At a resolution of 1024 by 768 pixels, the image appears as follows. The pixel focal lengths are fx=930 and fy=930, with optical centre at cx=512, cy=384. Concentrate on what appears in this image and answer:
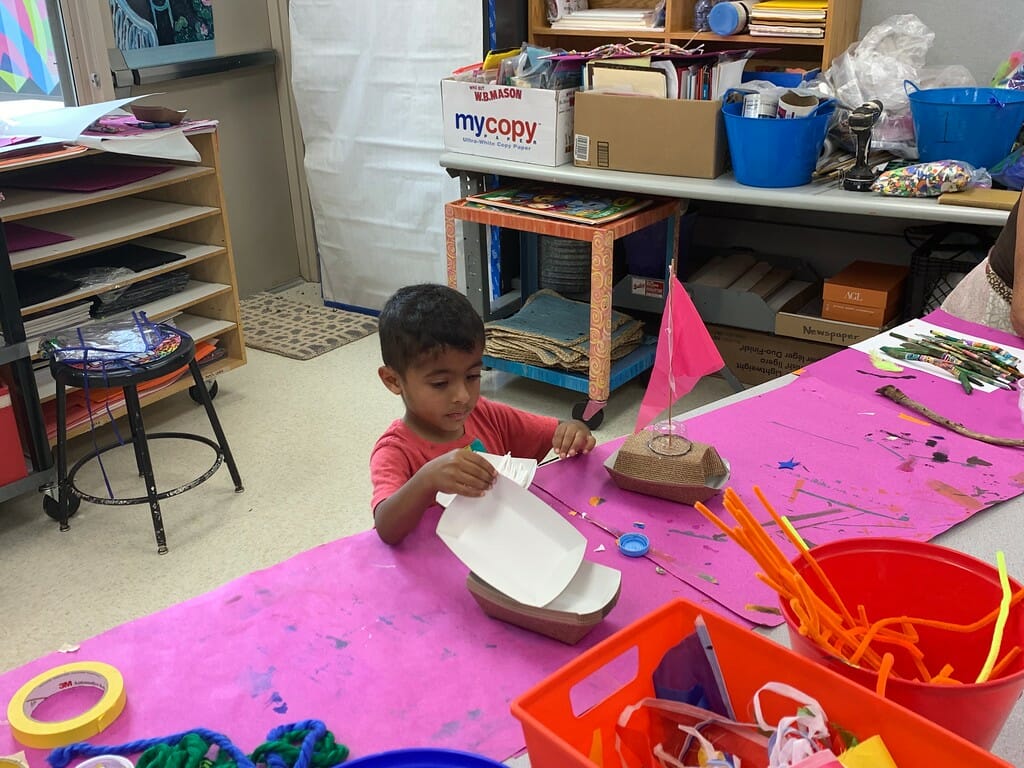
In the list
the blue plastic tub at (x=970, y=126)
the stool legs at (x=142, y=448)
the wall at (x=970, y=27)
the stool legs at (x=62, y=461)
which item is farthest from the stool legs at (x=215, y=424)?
the wall at (x=970, y=27)

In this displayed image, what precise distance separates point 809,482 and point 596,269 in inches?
58.5

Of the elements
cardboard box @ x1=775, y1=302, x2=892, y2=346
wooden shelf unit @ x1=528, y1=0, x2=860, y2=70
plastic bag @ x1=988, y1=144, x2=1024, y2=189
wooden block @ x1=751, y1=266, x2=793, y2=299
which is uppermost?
wooden shelf unit @ x1=528, y1=0, x2=860, y2=70

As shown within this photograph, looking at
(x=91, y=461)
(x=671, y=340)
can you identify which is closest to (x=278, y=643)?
(x=671, y=340)

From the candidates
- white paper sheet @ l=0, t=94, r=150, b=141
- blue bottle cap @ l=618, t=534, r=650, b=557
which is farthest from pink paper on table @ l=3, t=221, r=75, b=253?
blue bottle cap @ l=618, t=534, r=650, b=557

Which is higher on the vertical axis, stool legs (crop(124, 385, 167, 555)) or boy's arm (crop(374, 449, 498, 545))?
boy's arm (crop(374, 449, 498, 545))

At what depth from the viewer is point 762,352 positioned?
3.01m

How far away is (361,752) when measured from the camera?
2.71ft

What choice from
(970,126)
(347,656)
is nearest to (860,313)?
(970,126)

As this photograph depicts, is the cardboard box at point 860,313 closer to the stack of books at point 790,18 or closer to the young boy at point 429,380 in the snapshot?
the stack of books at point 790,18

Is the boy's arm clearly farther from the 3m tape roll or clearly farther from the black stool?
the black stool

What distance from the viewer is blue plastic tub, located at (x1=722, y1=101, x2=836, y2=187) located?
2439 mm

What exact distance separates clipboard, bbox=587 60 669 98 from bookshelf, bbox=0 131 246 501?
122 cm

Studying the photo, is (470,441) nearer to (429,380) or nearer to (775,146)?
(429,380)

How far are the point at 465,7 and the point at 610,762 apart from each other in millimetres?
2991
